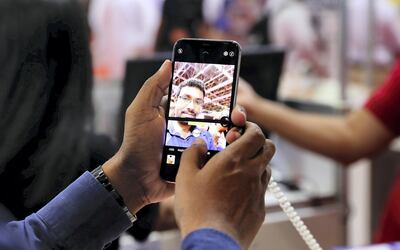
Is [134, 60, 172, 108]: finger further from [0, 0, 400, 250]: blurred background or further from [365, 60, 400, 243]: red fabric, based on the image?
[0, 0, 400, 250]: blurred background

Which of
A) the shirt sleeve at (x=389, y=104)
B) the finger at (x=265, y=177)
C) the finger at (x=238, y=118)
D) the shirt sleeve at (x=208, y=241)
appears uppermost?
the finger at (x=238, y=118)

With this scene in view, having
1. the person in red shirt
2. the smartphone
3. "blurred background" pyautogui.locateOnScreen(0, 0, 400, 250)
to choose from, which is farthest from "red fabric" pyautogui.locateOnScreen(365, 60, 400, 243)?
the smartphone

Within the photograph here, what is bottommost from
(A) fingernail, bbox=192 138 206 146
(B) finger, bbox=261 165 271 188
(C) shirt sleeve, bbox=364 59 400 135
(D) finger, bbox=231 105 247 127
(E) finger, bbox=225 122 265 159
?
(C) shirt sleeve, bbox=364 59 400 135

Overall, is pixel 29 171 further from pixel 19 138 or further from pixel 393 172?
pixel 393 172

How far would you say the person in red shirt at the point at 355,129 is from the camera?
1.37 m

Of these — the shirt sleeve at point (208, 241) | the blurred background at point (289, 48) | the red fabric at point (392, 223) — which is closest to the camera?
the shirt sleeve at point (208, 241)

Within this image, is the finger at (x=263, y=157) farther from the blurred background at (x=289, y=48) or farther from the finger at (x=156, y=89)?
the blurred background at (x=289, y=48)

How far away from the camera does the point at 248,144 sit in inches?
21.3

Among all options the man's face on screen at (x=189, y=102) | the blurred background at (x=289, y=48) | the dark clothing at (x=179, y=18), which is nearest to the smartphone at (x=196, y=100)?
the man's face on screen at (x=189, y=102)

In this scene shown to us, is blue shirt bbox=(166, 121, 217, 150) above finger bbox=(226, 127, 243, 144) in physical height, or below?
below

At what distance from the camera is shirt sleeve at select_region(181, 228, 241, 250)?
505mm

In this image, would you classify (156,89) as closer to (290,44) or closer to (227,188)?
(227,188)

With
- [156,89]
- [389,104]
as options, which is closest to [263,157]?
[156,89]

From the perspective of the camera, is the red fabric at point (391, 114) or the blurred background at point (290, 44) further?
the blurred background at point (290, 44)
